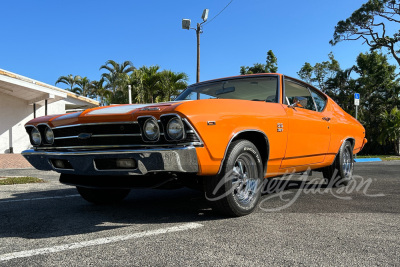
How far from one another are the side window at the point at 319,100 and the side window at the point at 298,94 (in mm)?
123

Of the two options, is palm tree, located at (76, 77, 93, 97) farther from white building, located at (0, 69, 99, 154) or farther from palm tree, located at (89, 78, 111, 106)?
white building, located at (0, 69, 99, 154)

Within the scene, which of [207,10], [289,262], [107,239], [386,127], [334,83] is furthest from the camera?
[334,83]

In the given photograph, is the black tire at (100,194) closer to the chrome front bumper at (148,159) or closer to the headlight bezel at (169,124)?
the chrome front bumper at (148,159)

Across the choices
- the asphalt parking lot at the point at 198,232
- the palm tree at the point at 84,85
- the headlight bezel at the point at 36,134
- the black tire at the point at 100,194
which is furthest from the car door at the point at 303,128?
the palm tree at the point at 84,85

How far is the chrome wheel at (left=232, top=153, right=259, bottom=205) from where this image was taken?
3.28m

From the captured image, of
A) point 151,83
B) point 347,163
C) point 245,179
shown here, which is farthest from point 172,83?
point 245,179

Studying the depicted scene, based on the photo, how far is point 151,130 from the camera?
289 centimetres

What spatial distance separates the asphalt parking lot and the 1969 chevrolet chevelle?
33 centimetres

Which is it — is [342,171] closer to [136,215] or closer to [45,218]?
[136,215]

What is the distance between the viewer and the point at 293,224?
2986 mm

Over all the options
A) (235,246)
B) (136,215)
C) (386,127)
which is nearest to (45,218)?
(136,215)

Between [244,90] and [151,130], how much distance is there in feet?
5.69

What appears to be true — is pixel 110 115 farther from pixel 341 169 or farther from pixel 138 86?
pixel 138 86

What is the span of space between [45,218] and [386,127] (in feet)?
80.1
